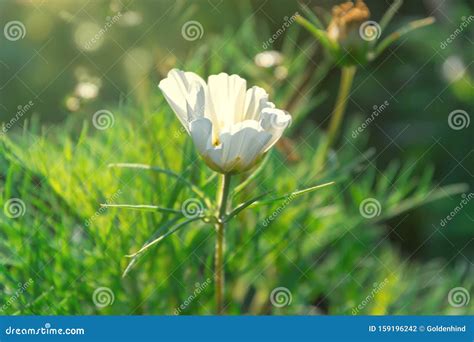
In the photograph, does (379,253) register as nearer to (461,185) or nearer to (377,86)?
(461,185)

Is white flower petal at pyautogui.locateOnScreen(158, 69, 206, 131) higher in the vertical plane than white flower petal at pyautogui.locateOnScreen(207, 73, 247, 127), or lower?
lower

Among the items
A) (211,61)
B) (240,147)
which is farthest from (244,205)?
(211,61)

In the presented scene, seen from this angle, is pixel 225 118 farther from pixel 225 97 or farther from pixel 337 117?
pixel 337 117

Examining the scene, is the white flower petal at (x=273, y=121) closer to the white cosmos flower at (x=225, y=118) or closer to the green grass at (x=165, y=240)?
the white cosmos flower at (x=225, y=118)

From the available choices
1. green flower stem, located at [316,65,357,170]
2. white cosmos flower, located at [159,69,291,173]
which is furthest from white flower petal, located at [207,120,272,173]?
Result: green flower stem, located at [316,65,357,170]

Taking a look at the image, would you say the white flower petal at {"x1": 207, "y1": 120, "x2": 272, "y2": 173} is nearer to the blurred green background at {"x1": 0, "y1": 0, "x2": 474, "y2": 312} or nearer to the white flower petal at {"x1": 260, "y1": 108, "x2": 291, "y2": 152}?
the white flower petal at {"x1": 260, "y1": 108, "x2": 291, "y2": 152}

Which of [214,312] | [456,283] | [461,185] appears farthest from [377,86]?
[214,312]
